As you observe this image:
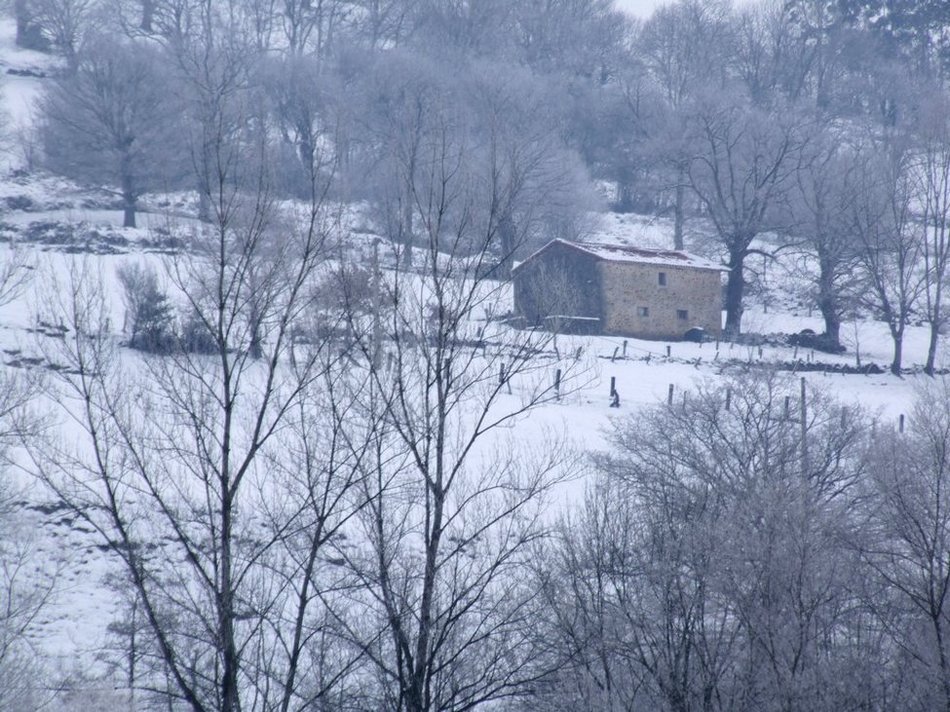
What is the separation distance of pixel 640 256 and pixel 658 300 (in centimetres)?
163

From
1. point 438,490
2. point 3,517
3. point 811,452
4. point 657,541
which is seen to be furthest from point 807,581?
point 3,517

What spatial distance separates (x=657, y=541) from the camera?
15.5 metres

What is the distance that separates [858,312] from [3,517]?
31.2 m

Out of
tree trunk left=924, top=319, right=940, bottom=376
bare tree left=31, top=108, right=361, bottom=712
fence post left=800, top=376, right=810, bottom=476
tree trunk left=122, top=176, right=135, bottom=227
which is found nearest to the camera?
bare tree left=31, top=108, right=361, bottom=712

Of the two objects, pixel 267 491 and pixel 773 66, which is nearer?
pixel 267 491

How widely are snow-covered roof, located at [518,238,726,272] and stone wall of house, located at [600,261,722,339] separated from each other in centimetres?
17

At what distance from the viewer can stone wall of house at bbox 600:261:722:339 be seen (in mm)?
33656

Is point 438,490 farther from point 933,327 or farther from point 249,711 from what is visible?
point 933,327

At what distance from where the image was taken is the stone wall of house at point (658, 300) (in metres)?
33.7

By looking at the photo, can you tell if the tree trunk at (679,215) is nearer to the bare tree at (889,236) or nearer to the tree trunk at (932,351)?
the bare tree at (889,236)

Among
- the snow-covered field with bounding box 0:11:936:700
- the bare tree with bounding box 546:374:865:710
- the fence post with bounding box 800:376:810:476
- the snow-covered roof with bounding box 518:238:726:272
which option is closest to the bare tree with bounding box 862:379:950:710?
the bare tree with bounding box 546:374:865:710

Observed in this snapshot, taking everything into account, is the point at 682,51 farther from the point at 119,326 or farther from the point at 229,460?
the point at 229,460

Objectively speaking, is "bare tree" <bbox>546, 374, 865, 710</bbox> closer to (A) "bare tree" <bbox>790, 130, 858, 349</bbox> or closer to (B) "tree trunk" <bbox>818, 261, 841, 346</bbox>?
(B) "tree trunk" <bbox>818, 261, 841, 346</bbox>

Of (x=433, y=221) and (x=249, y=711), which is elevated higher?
(x=433, y=221)
